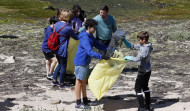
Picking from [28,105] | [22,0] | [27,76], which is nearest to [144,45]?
[28,105]

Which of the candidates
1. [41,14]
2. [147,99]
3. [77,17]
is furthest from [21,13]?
[147,99]

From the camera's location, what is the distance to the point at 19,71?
13.2 metres

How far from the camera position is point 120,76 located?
40.8ft

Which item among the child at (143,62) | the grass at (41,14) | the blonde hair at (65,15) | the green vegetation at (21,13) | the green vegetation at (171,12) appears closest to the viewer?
the child at (143,62)

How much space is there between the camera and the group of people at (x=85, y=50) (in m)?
8.26

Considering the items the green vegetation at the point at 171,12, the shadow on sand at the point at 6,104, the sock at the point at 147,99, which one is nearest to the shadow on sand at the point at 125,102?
the sock at the point at 147,99

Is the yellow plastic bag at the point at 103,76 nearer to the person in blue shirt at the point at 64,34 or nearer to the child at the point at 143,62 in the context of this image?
the child at the point at 143,62

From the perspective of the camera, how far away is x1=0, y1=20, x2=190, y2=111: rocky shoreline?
9.80 meters

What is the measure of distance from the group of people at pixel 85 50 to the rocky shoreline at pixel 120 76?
556 millimetres

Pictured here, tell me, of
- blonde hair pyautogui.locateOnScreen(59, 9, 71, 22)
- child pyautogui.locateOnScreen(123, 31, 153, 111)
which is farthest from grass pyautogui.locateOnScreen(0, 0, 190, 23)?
child pyautogui.locateOnScreen(123, 31, 153, 111)

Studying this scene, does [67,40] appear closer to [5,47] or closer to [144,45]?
[144,45]

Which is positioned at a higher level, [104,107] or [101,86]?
[101,86]

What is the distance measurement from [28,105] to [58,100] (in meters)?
0.84

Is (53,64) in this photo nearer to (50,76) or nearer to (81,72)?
(50,76)
